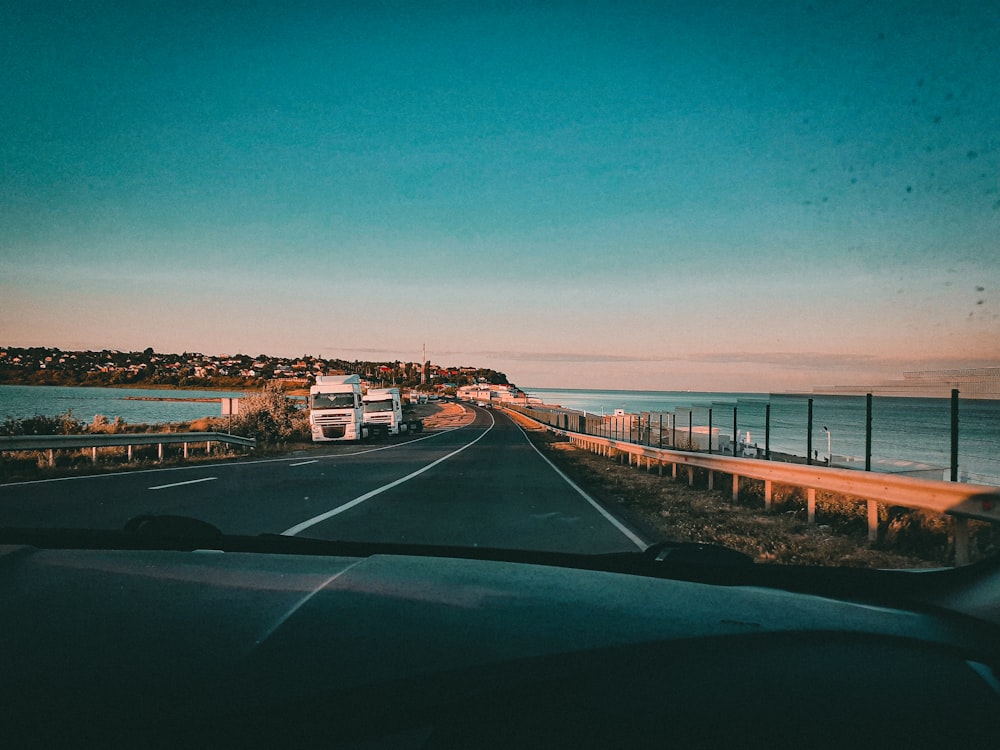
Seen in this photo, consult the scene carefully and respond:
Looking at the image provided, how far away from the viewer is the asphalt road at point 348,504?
27.6 ft

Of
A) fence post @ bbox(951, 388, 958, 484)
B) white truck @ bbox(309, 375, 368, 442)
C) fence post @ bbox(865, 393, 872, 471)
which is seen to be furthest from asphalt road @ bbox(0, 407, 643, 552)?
white truck @ bbox(309, 375, 368, 442)

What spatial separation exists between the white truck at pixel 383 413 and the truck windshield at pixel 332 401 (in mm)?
4073

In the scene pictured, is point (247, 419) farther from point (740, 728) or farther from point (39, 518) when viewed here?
point (740, 728)

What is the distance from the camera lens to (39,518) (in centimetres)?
872

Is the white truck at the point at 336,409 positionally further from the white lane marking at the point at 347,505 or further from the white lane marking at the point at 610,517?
the white lane marking at the point at 610,517

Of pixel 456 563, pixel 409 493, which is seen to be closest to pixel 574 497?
pixel 409 493

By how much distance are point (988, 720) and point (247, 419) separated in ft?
113

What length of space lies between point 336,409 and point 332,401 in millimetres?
906

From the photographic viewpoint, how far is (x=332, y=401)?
115ft

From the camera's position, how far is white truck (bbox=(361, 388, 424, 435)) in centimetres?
4059

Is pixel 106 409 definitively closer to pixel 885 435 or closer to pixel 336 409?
pixel 336 409

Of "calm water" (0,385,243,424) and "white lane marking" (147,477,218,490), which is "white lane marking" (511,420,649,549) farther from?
"calm water" (0,385,243,424)

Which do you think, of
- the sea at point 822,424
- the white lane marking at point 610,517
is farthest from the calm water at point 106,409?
the white lane marking at point 610,517

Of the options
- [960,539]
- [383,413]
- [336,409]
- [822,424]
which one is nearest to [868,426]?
[960,539]
